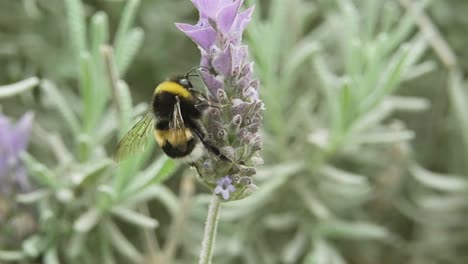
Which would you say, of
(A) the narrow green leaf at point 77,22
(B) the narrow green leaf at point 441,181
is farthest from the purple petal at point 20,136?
(B) the narrow green leaf at point 441,181

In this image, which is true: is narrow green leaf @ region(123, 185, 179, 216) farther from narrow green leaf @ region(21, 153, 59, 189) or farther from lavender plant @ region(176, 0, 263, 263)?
lavender plant @ region(176, 0, 263, 263)

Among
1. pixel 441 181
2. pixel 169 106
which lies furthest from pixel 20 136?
pixel 441 181

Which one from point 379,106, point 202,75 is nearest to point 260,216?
point 379,106

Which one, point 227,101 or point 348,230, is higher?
point 227,101

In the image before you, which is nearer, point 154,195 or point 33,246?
point 33,246

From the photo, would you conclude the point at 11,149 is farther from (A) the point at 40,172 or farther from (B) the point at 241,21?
(B) the point at 241,21

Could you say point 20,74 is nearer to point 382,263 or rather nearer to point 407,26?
point 407,26
